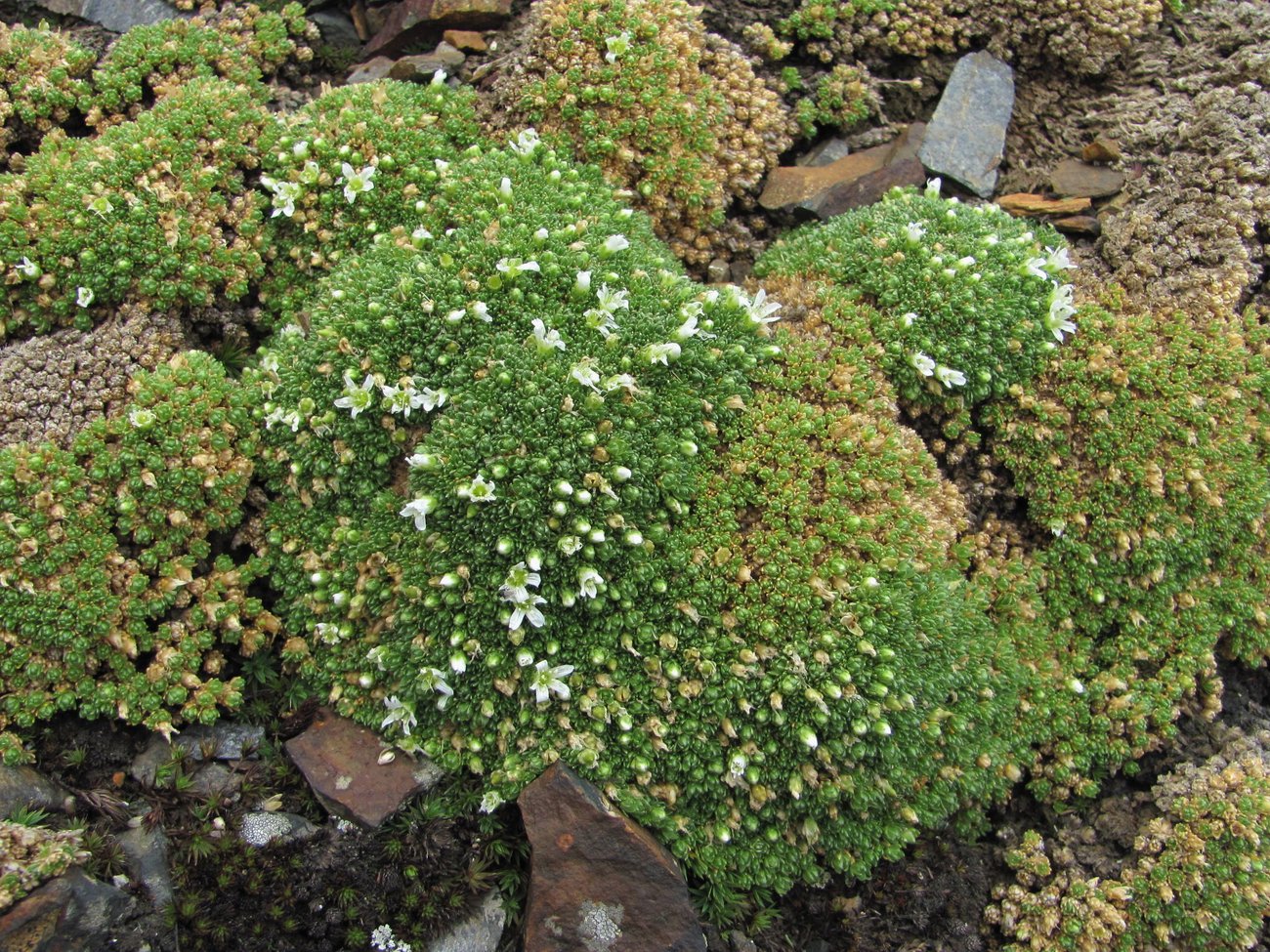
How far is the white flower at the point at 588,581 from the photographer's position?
199 inches

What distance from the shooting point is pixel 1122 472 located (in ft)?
19.6

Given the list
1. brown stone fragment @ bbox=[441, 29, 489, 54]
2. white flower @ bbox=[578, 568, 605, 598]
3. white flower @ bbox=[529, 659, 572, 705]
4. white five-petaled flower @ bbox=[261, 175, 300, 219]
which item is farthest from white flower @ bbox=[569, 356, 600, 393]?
brown stone fragment @ bbox=[441, 29, 489, 54]

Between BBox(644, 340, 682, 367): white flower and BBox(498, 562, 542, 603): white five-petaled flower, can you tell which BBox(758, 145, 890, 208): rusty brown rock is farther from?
BBox(498, 562, 542, 603): white five-petaled flower

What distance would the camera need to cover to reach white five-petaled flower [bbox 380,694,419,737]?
5188 mm

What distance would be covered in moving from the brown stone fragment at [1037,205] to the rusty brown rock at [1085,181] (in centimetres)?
12

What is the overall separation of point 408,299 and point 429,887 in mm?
3564

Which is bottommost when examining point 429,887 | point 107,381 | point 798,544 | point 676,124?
point 429,887

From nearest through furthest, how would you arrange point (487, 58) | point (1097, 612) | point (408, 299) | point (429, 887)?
point (429, 887) < point (408, 299) < point (1097, 612) < point (487, 58)

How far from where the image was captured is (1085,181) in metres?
7.12

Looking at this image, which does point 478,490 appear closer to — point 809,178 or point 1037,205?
point 809,178

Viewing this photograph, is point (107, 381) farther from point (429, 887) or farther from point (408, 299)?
point (429, 887)

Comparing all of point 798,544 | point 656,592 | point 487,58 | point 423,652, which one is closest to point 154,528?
point 423,652

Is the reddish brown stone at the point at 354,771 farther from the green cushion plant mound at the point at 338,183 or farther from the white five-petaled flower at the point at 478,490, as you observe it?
the green cushion plant mound at the point at 338,183

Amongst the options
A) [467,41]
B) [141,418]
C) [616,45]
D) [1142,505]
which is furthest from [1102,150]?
[141,418]
